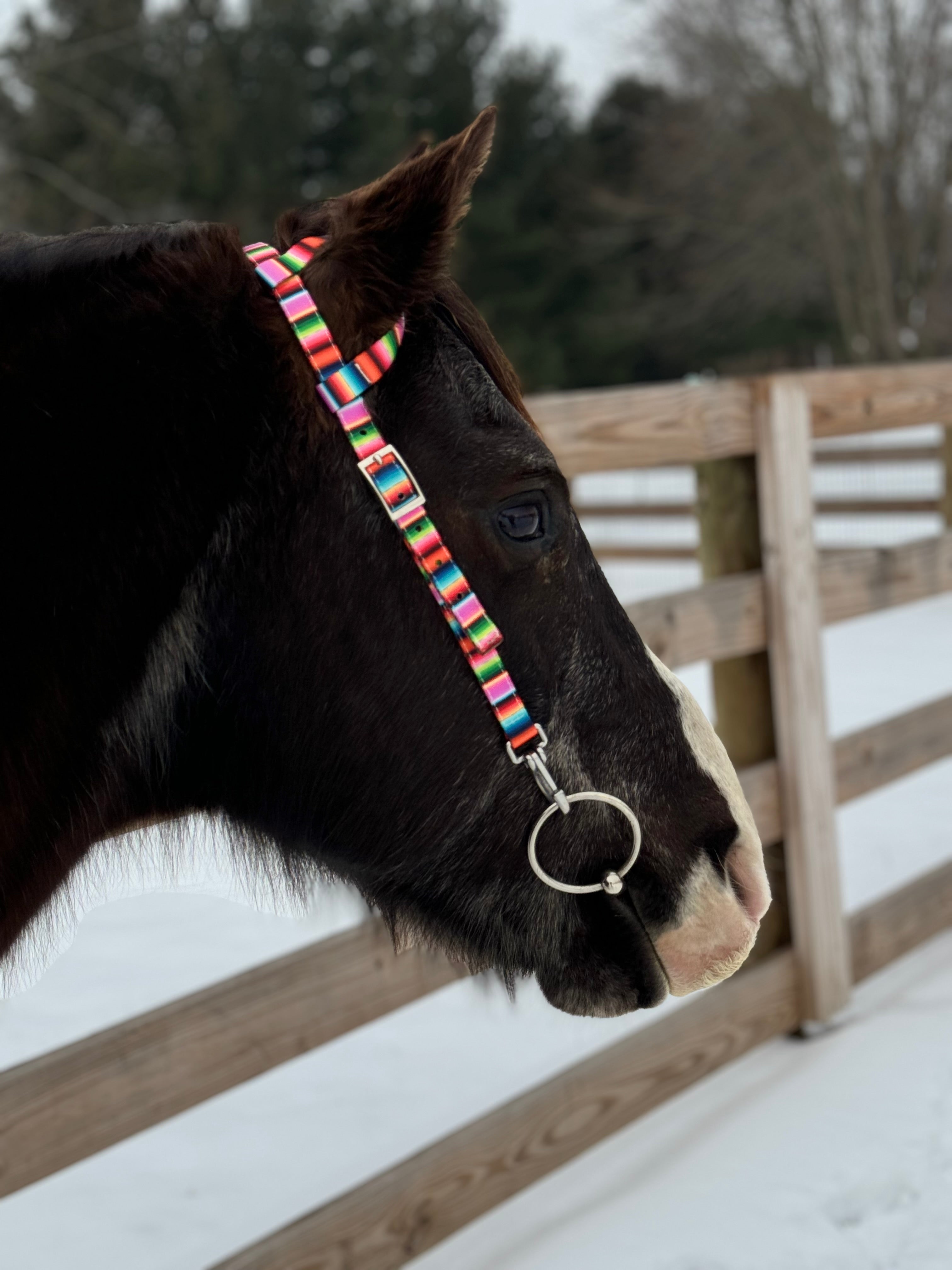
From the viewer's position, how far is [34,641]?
113 centimetres

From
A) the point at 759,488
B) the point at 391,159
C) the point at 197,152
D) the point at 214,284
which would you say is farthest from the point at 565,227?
the point at 214,284

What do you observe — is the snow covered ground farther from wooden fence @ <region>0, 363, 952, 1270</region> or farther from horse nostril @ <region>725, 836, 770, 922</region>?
horse nostril @ <region>725, 836, 770, 922</region>

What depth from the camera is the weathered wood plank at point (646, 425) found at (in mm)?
2412

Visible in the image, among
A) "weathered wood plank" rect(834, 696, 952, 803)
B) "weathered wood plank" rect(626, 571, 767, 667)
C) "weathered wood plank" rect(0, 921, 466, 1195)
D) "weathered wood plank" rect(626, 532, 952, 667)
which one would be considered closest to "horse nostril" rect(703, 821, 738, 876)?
"weathered wood plank" rect(0, 921, 466, 1195)

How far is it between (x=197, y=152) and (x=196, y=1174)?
23551 mm

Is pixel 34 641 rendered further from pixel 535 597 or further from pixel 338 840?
pixel 535 597

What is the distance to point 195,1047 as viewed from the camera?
201 centimetres

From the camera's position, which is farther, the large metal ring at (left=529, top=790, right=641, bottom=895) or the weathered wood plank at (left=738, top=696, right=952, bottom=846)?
the weathered wood plank at (left=738, top=696, right=952, bottom=846)

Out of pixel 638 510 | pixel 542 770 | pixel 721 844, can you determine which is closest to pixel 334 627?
pixel 542 770

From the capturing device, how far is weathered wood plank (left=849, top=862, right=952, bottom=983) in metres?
3.48

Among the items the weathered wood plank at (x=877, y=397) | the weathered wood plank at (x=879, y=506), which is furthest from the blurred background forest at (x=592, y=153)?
the weathered wood plank at (x=877, y=397)

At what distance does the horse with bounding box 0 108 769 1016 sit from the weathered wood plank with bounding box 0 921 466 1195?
1.01 feet

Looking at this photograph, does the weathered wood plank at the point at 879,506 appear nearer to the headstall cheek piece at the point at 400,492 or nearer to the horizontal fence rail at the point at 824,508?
the horizontal fence rail at the point at 824,508

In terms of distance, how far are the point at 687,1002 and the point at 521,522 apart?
2.06m
